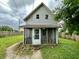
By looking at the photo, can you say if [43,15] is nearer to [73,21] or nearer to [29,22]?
[29,22]

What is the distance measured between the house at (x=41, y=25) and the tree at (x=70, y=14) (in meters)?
9.29

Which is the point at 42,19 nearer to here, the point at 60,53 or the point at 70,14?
the point at 60,53

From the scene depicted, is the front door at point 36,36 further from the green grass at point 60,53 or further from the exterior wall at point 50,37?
the green grass at point 60,53

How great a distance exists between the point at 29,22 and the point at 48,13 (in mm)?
3369

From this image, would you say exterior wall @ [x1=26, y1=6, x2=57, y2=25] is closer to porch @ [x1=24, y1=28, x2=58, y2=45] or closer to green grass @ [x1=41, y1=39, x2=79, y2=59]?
porch @ [x1=24, y1=28, x2=58, y2=45]

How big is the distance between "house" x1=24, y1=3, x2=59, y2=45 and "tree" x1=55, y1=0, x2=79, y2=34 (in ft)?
30.5

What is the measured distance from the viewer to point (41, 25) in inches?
1160

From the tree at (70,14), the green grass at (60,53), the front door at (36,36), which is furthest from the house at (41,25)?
the tree at (70,14)

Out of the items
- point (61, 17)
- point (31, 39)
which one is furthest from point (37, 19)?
point (61, 17)

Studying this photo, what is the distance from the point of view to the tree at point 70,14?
18141 millimetres

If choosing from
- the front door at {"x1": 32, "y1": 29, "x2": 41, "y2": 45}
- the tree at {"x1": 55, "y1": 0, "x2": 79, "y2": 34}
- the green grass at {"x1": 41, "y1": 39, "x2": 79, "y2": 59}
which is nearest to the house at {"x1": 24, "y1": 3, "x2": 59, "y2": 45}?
the front door at {"x1": 32, "y1": 29, "x2": 41, "y2": 45}

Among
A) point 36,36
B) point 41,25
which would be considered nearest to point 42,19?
point 41,25

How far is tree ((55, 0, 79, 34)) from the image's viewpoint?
1814 cm

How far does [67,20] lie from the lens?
63.6ft
